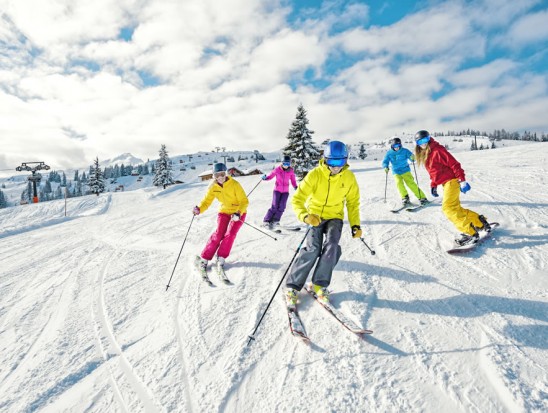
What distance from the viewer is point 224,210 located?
5.48 metres

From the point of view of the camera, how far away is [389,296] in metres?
3.64

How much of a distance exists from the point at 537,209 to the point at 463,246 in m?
3.36

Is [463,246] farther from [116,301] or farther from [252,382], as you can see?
[116,301]

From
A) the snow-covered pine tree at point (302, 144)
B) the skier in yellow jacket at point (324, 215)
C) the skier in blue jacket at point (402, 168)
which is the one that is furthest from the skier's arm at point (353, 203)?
the snow-covered pine tree at point (302, 144)

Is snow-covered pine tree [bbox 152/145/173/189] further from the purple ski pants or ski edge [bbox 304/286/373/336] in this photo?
ski edge [bbox 304/286/373/336]

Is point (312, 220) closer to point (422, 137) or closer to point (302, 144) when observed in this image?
A: point (422, 137)

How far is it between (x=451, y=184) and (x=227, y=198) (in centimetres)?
405

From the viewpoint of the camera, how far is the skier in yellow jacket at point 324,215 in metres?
3.56

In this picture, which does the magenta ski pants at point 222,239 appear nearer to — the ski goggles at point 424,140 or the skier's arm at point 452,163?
the ski goggles at point 424,140

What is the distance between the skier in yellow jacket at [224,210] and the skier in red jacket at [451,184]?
3.59 meters

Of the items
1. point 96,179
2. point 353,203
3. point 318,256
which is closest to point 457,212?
point 353,203

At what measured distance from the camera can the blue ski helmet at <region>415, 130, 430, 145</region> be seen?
216 inches

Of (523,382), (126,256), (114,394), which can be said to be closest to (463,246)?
(523,382)

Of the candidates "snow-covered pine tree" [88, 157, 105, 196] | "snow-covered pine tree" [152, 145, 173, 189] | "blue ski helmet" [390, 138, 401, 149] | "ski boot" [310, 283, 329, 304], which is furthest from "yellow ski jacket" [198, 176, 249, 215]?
"snow-covered pine tree" [88, 157, 105, 196]
